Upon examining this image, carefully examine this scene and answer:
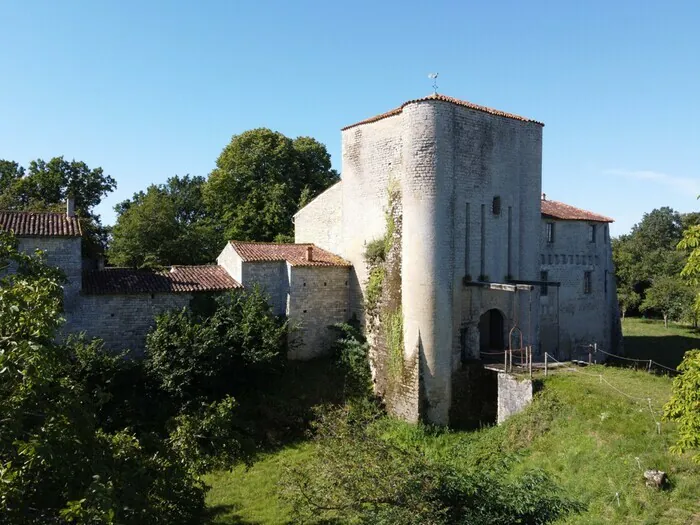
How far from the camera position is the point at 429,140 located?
685 inches

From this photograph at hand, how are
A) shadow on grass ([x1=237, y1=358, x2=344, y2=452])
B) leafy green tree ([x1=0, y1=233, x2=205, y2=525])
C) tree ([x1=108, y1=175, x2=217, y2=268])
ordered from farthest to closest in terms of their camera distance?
tree ([x1=108, y1=175, x2=217, y2=268]), shadow on grass ([x1=237, y1=358, x2=344, y2=452]), leafy green tree ([x1=0, y1=233, x2=205, y2=525])

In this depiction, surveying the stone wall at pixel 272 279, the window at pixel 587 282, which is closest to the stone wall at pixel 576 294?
the window at pixel 587 282

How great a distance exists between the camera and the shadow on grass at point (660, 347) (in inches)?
1085

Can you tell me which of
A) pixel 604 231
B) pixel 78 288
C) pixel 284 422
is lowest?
pixel 284 422

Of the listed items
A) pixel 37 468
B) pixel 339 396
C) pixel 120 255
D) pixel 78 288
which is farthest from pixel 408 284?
pixel 120 255

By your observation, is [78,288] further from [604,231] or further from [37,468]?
[604,231]

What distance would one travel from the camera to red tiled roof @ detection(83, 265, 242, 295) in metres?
17.8

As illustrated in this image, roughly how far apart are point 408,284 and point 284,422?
636 centimetres

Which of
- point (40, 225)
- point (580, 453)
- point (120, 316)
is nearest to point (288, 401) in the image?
point (120, 316)

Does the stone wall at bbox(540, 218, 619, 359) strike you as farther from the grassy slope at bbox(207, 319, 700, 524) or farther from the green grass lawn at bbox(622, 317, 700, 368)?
the grassy slope at bbox(207, 319, 700, 524)

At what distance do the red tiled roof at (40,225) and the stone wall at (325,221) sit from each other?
10052 millimetres

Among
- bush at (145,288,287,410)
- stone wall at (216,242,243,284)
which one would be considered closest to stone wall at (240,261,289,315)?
stone wall at (216,242,243,284)

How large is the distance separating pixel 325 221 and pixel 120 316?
9.58m

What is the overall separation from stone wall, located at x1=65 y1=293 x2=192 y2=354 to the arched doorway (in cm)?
1193
